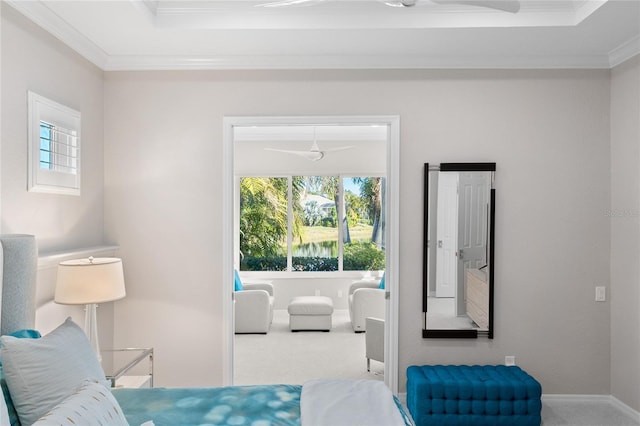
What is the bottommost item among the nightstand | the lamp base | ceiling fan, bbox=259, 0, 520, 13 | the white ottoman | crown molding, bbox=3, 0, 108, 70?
the white ottoman

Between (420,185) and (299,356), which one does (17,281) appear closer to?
(420,185)

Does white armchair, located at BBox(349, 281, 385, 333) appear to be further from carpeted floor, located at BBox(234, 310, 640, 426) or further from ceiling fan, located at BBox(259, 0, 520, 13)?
ceiling fan, located at BBox(259, 0, 520, 13)

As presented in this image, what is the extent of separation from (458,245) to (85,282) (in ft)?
8.52

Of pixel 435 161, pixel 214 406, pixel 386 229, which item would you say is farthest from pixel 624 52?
pixel 214 406

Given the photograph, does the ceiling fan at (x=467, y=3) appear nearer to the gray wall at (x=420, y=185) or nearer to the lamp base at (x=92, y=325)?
the gray wall at (x=420, y=185)

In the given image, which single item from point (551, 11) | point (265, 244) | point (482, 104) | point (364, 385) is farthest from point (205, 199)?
point (265, 244)

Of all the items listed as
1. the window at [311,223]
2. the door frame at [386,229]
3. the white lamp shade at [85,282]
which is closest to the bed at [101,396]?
the white lamp shade at [85,282]

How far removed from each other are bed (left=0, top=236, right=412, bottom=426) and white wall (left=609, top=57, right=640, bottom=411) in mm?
2195

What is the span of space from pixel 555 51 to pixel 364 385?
277cm

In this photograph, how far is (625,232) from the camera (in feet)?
10.5

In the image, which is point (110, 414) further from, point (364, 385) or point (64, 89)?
point (64, 89)

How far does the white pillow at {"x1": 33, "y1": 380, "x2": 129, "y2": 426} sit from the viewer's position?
1.36m

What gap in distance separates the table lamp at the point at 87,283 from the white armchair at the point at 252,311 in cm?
277

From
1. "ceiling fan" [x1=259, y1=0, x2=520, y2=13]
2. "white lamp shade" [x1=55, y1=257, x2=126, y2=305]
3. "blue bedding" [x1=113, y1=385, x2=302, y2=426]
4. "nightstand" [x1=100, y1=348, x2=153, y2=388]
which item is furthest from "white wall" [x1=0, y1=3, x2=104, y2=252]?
"ceiling fan" [x1=259, y1=0, x2=520, y2=13]
